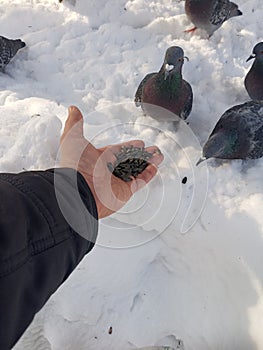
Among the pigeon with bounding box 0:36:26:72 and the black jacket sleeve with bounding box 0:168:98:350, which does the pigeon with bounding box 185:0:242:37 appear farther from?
Result: the black jacket sleeve with bounding box 0:168:98:350

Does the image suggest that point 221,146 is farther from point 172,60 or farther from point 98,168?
point 98,168

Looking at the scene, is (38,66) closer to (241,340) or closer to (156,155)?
(156,155)

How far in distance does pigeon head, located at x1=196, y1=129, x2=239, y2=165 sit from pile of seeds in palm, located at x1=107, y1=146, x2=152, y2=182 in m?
0.27

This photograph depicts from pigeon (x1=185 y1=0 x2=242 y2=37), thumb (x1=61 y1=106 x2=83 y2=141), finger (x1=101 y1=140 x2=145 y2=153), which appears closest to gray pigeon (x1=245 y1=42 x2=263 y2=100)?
pigeon (x1=185 y1=0 x2=242 y2=37)

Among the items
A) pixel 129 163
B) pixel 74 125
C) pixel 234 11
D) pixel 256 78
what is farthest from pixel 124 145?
pixel 234 11

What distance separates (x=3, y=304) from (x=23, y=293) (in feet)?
0.22

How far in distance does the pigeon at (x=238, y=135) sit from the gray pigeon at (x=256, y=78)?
20 cm

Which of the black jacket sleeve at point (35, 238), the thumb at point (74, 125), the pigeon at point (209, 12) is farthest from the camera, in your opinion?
the pigeon at point (209, 12)

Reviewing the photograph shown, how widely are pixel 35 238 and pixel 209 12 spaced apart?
2.07m

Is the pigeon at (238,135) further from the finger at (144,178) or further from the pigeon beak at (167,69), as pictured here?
the pigeon beak at (167,69)

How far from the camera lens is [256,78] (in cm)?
242

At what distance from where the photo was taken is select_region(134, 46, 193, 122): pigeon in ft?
7.34

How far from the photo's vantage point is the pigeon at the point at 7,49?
249 centimetres

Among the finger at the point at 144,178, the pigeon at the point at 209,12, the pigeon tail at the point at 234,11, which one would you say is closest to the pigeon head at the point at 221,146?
the finger at the point at 144,178
